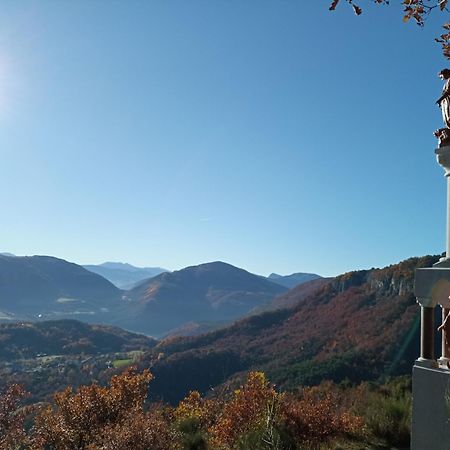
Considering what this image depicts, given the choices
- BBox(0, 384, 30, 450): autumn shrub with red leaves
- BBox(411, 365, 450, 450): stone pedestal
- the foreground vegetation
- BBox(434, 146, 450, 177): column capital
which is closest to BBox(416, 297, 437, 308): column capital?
BBox(411, 365, 450, 450): stone pedestal

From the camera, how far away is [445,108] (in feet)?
16.2

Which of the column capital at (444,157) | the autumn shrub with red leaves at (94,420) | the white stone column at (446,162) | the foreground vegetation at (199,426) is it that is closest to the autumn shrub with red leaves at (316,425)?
the foreground vegetation at (199,426)

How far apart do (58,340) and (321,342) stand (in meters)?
99.4

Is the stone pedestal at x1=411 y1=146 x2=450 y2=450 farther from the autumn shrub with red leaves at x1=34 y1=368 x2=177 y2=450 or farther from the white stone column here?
the autumn shrub with red leaves at x1=34 y1=368 x2=177 y2=450

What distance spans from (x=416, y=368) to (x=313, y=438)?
871 centimetres

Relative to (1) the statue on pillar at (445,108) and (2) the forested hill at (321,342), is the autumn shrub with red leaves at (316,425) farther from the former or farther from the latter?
(2) the forested hill at (321,342)

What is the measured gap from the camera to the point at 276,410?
40.2ft

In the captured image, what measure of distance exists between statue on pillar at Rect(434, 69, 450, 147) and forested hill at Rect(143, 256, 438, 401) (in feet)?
144

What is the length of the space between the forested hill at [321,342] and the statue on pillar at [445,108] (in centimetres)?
4379

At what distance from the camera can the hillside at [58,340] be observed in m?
138

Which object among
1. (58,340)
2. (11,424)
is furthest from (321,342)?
(58,340)

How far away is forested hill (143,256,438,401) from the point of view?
54.8 meters

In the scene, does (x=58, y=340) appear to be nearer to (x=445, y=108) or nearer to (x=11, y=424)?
(x=11, y=424)

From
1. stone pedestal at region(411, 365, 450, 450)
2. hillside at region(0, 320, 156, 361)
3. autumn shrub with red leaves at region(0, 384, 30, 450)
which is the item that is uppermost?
stone pedestal at region(411, 365, 450, 450)
